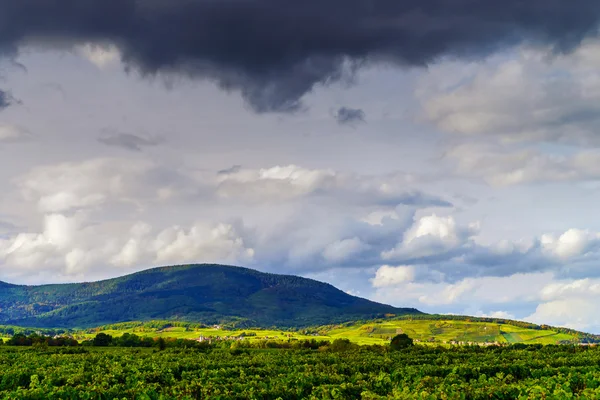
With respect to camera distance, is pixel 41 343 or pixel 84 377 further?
pixel 41 343

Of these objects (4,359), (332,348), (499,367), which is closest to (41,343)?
(4,359)

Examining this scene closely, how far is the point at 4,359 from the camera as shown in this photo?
11612cm

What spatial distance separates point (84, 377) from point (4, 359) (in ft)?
183

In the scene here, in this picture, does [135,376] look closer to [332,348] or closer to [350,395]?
[350,395]

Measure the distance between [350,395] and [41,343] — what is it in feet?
506

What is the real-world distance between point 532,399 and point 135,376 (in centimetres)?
4764

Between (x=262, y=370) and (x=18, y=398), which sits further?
(x=262, y=370)

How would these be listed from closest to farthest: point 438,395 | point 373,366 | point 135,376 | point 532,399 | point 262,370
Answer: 1. point 532,399
2. point 438,395
3. point 135,376
4. point 262,370
5. point 373,366

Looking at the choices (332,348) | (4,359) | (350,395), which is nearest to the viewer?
(350,395)

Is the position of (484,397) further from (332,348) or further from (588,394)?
(332,348)

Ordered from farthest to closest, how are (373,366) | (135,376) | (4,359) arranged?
(4,359) → (373,366) → (135,376)

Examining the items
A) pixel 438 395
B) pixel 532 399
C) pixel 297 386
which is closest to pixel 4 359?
pixel 297 386

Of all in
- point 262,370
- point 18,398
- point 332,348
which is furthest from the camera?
point 332,348

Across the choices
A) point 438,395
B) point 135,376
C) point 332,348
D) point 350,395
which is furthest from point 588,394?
point 332,348
